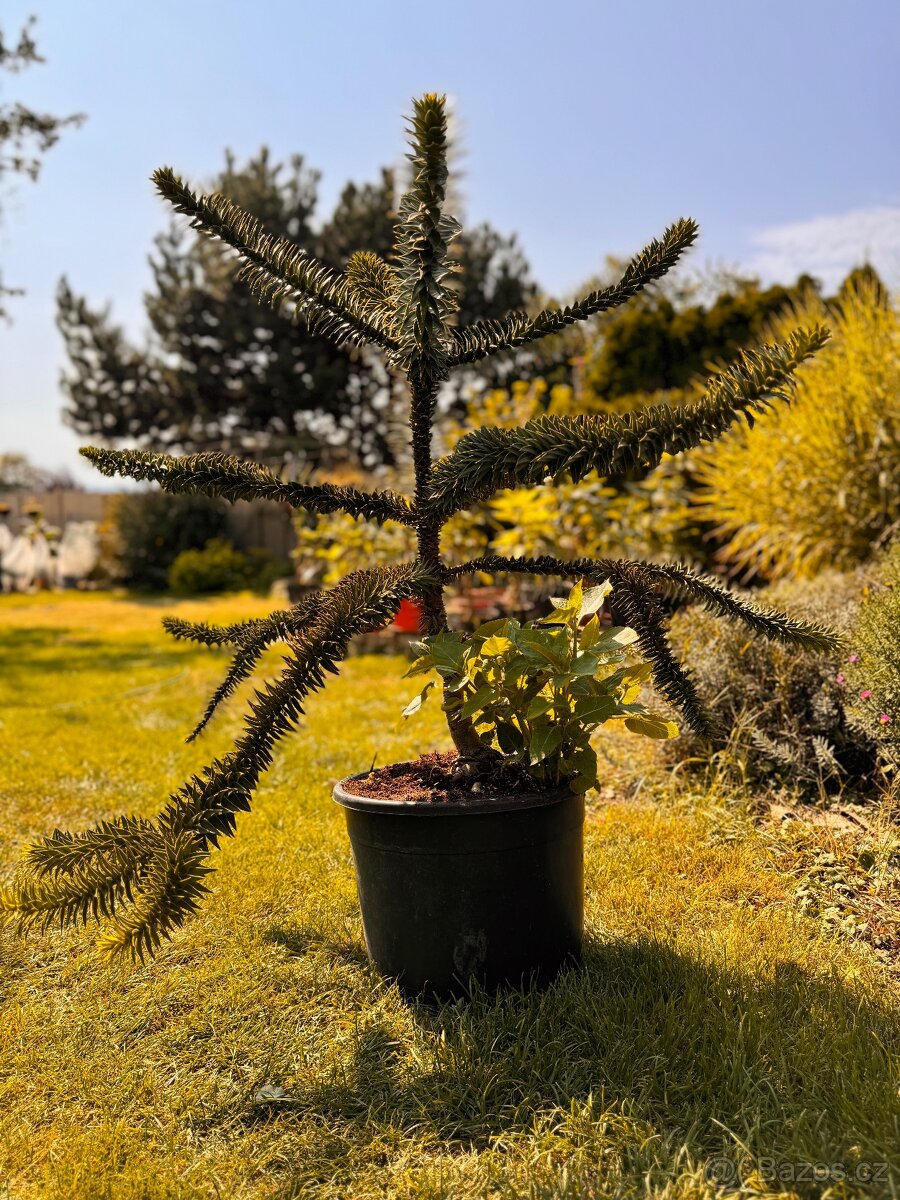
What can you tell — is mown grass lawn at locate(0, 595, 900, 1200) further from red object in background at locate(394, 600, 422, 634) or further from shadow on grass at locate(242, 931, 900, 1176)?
red object in background at locate(394, 600, 422, 634)

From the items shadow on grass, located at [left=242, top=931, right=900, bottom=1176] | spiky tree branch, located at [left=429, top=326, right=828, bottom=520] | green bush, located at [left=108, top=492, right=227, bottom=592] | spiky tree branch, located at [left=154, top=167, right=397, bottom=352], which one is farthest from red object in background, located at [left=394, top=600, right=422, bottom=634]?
green bush, located at [left=108, top=492, right=227, bottom=592]

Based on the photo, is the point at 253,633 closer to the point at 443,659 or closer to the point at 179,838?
the point at 443,659

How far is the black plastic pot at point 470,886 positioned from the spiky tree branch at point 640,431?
0.79 m

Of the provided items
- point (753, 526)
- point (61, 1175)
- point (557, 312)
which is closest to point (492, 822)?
point (61, 1175)

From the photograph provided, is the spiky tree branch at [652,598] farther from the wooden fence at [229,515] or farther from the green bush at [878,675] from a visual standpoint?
the wooden fence at [229,515]

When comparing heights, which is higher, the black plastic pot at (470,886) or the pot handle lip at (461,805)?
the pot handle lip at (461,805)

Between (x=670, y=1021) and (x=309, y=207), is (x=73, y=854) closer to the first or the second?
(x=670, y=1021)

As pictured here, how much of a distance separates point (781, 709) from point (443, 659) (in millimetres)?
2097

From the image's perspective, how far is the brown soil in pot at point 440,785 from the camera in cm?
221

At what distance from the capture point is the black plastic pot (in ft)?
6.93

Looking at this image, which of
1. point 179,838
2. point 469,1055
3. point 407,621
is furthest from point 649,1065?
point 407,621

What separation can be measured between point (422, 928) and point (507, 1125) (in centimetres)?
50

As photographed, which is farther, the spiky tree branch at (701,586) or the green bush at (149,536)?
the green bush at (149,536)

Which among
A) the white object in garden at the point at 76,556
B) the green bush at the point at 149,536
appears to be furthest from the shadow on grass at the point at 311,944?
the white object in garden at the point at 76,556
